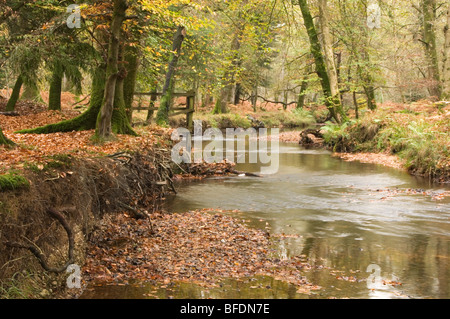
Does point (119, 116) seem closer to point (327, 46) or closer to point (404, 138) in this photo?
point (404, 138)

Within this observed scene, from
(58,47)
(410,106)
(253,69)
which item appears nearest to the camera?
(58,47)

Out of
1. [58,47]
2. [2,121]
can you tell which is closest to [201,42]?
[58,47]

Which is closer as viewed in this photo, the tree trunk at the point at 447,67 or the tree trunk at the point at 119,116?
the tree trunk at the point at 119,116

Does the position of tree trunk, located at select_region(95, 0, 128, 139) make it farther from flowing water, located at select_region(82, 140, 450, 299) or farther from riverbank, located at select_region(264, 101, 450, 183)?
riverbank, located at select_region(264, 101, 450, 183)

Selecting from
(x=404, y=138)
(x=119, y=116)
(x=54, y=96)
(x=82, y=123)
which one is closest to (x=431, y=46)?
(x=404, y=138)

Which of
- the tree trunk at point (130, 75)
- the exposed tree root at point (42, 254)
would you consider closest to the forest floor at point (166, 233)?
the exposed tree root at point (42, 254)

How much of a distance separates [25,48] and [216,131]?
19607 mm

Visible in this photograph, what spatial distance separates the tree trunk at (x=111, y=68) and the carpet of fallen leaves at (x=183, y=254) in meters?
3.03

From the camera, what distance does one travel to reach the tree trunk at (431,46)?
77.4 ft

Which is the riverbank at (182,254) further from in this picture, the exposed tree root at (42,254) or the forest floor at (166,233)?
the exposed tree root at (42,254)

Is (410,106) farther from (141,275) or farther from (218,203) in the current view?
(141,275)

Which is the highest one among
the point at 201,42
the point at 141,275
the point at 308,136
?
the point at 201,42

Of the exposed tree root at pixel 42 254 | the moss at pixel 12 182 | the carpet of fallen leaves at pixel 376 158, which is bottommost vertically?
the exposed tree root at pixel 42 254

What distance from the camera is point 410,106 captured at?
75.6 ft
